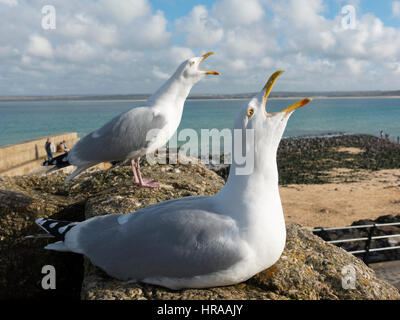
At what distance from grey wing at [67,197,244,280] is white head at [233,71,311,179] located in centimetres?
43

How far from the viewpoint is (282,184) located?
65.7 ft

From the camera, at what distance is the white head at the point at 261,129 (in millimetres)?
2117

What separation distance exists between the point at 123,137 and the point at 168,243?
2.14 metres

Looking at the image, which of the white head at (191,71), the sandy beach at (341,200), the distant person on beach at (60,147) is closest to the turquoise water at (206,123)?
the sandy beach at (341,200)

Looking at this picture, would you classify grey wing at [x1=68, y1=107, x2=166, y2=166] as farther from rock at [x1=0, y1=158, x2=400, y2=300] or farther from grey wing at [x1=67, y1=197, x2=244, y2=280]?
grey wing at [x1=67, y1=197, x2=244, y2=280]

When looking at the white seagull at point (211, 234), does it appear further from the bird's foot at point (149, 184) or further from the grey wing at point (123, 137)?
the grey wing at point (123, 137)

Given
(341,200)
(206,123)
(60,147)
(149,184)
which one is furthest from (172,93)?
(206,123)

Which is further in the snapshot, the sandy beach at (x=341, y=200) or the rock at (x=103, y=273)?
the sandy beach at (x=341, y=200)

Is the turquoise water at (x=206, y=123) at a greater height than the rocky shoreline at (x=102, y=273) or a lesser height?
greater

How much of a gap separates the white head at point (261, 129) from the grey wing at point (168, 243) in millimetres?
434

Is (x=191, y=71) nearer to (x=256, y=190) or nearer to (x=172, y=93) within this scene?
(x=172, y=93)

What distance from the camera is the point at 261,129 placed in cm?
211

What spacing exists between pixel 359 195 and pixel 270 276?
54.7ft
